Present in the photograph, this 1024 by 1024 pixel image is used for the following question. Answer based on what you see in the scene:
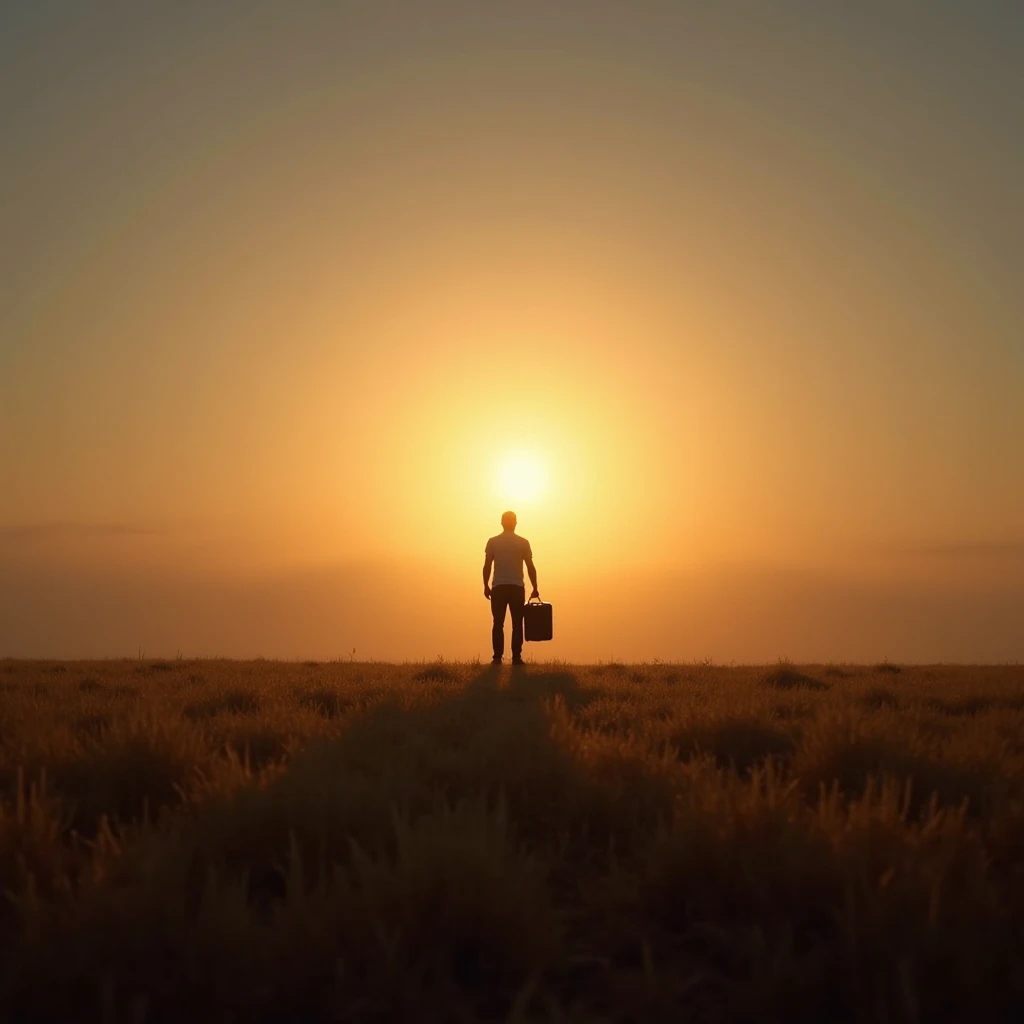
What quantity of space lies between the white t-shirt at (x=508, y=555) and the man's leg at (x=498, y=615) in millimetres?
171

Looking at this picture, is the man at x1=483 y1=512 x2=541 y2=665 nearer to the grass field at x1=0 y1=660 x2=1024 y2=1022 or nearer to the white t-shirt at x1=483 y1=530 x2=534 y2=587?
the white t-shirt at x1=483 y1=530 x2=534 y2=587

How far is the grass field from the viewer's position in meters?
2.50

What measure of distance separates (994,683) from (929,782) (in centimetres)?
841

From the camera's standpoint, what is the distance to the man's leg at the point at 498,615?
14902 mm

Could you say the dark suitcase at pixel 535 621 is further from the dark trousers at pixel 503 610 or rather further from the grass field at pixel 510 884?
the grass field at pixel 510 884

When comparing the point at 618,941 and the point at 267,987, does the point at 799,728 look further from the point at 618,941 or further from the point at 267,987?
the point at 267,987

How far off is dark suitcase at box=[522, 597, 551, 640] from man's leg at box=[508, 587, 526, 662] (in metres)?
0.18

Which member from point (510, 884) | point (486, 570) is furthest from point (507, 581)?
point (510, 884)

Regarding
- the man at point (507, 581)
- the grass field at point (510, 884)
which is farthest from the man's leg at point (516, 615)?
the grass field at point (510, 884)

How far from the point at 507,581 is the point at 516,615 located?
0.73 metres

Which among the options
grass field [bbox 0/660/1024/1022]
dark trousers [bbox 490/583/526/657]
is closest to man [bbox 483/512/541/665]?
dark trousers [bbox 490/583/526/657]

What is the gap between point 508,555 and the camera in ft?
49.2

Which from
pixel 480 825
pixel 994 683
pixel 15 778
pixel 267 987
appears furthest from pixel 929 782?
Answer: pixel 994 683

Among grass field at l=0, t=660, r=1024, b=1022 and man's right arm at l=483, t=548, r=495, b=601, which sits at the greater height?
man's right arm at l=483, t=548, r=495, b=601
